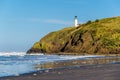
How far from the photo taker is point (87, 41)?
10294cm

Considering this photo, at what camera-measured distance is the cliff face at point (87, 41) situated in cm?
9732

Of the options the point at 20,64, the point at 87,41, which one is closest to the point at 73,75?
the point at 20,64

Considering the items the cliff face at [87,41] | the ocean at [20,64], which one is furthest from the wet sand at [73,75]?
the cliff face at [87,41]

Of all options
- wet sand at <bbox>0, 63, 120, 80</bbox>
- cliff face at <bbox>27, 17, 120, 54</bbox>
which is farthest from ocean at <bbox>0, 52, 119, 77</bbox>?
cliff face at <bbox>27, 17, 120, 54</bbox>

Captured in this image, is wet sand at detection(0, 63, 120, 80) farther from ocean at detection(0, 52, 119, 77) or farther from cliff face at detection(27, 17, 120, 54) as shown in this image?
cliff face at detection(27, 17, 120, 54)

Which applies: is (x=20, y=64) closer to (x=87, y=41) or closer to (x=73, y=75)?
(x=73, y=75)

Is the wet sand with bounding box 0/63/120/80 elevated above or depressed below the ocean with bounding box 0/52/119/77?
below

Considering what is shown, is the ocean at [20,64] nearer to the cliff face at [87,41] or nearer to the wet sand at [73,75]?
the wet sand at [73,75]

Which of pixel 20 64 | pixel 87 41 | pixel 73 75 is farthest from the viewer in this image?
pixel 87 41

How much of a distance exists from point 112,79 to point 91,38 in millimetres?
84050

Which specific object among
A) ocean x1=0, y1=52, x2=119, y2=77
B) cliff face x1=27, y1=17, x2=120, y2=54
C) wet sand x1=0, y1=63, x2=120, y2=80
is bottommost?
wet sand x1=0, y1=63, x2=120, y2=80

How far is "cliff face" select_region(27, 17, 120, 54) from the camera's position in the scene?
319 feet

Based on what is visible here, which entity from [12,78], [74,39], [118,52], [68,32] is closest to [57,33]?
[68,32]

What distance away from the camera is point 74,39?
109688 millimetres
